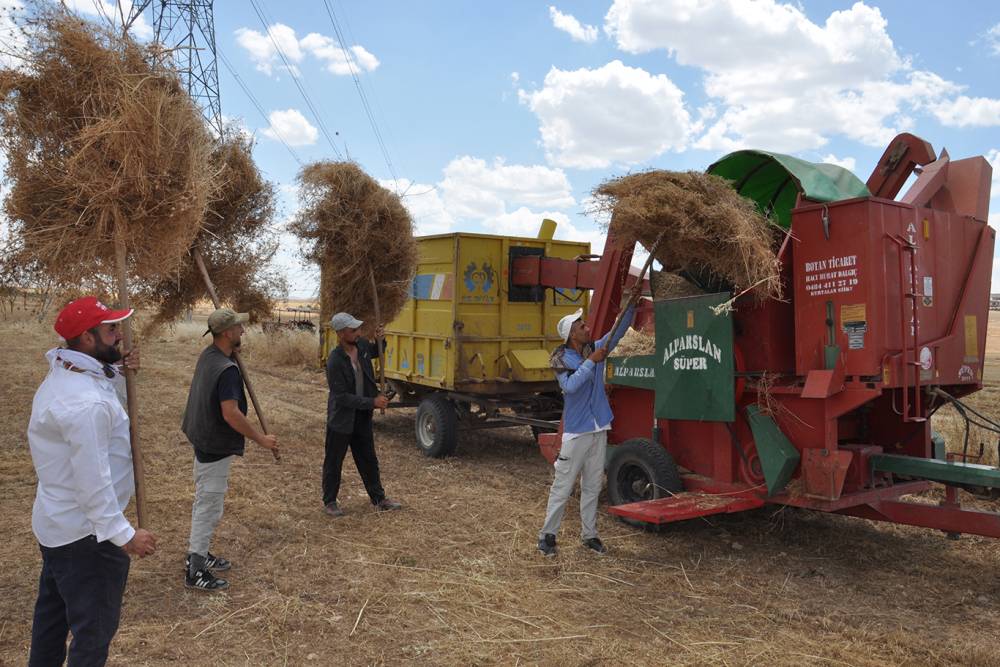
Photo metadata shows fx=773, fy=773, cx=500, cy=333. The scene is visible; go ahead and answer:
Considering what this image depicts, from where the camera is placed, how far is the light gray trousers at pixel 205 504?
471cm

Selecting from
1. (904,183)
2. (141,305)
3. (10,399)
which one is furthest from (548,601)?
(10,399)

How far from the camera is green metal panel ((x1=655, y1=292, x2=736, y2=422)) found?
557 centimetres

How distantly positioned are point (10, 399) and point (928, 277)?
38.9ft

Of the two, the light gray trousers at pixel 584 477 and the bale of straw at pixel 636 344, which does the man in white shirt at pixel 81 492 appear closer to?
the light gray trousers at pixel 584 477

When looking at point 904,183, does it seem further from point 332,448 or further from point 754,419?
point 332,448

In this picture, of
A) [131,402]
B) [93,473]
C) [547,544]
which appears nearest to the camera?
[93,473]

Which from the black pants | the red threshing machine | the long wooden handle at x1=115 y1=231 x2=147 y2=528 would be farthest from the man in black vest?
the red threshing machine

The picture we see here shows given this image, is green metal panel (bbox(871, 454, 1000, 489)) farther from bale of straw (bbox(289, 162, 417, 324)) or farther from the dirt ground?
bale of straw (bbox(289, 162, 417, 324))

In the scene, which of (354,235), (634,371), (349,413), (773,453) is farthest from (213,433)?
(773,453)

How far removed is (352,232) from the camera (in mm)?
7281

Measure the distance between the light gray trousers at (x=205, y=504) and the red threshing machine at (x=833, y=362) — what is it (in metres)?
2.74

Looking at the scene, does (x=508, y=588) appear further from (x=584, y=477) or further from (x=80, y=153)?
(x=80, y=153)

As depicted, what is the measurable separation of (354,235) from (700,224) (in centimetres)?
341

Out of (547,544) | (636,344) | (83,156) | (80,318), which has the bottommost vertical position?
(547,544)
